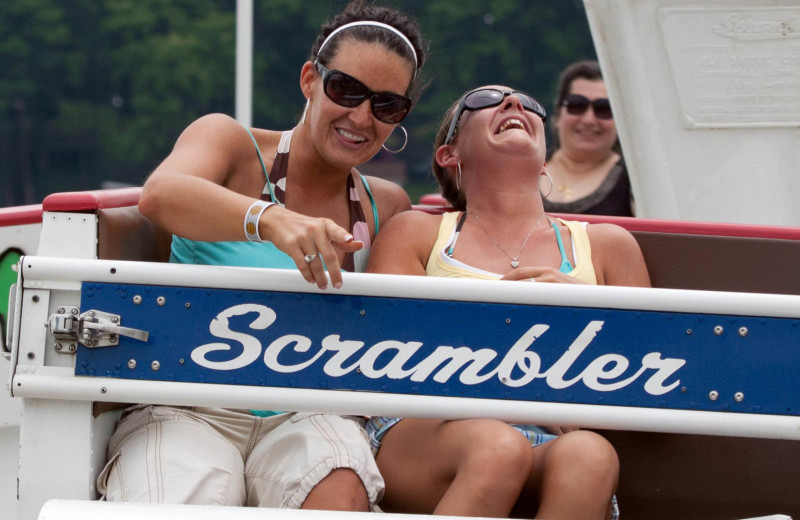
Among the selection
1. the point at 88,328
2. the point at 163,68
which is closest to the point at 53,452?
the point at 88,328

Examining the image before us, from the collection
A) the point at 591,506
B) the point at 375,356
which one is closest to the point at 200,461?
the point at 375,356

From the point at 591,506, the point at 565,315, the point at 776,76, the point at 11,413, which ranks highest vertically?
the point at 776,76

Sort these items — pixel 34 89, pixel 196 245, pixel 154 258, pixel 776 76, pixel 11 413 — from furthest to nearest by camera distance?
pixel 34 89 < pixel 776 76 < pixel 11 413 < pixel 154 258 < pixel 196 245

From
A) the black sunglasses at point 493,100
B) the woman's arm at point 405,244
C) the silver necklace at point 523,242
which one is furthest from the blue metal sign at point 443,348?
the black sunglasses at point 493,100

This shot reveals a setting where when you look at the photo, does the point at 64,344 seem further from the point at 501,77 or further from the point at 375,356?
the point at 501,77

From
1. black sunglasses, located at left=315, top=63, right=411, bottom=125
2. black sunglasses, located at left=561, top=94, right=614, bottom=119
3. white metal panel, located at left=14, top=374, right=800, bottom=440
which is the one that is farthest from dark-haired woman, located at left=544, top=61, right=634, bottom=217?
white metal panel, located at left=14, top=374, right=800, bottom=440

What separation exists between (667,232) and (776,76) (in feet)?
3.93

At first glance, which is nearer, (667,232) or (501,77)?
(667,232)

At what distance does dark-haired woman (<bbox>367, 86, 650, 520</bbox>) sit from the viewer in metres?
2.19

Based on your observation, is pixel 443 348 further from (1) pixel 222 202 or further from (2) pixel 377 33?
(2) pixel 377 33

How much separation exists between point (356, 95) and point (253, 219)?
51cm

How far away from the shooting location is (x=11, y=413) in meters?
2.90

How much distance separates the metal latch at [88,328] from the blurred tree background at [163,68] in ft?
62.4

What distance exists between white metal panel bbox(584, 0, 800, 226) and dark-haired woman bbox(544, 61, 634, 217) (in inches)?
19.7
